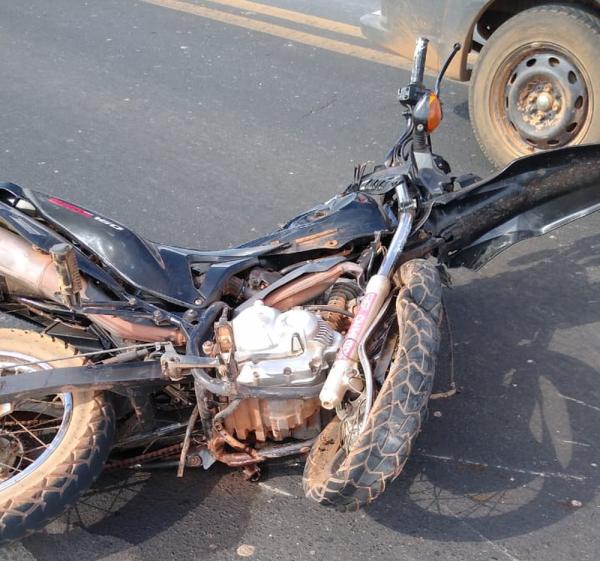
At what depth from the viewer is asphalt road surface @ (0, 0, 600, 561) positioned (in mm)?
3309

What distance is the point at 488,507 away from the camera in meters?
3.38

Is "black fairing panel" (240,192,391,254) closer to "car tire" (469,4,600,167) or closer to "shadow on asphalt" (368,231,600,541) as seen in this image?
"shadow on asphalt" (368,231,600,541)

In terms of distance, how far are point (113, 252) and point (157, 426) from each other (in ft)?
2.35

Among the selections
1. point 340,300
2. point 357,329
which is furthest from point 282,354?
point 340,300

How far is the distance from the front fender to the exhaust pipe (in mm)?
1244

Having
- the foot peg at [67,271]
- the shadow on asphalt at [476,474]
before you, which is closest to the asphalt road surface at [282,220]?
the shadow on asphalt at [476,474]

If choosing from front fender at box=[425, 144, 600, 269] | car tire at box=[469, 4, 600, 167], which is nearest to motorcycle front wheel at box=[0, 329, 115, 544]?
front fender at box=[425, 144, 600, 269]

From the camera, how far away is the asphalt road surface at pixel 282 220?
331cm

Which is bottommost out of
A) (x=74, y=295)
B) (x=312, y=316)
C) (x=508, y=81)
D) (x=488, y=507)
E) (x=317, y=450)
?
(x=488, y=507)

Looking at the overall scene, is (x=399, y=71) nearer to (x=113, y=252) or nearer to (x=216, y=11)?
(x=216, y=11)

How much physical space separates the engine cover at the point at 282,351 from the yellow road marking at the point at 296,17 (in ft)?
18.0

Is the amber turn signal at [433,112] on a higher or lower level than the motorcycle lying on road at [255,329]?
higher

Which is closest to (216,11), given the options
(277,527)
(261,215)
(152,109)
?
(152,109)

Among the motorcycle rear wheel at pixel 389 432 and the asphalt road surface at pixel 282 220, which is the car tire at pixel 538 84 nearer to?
the asphalt road surface at pixel 282 220
